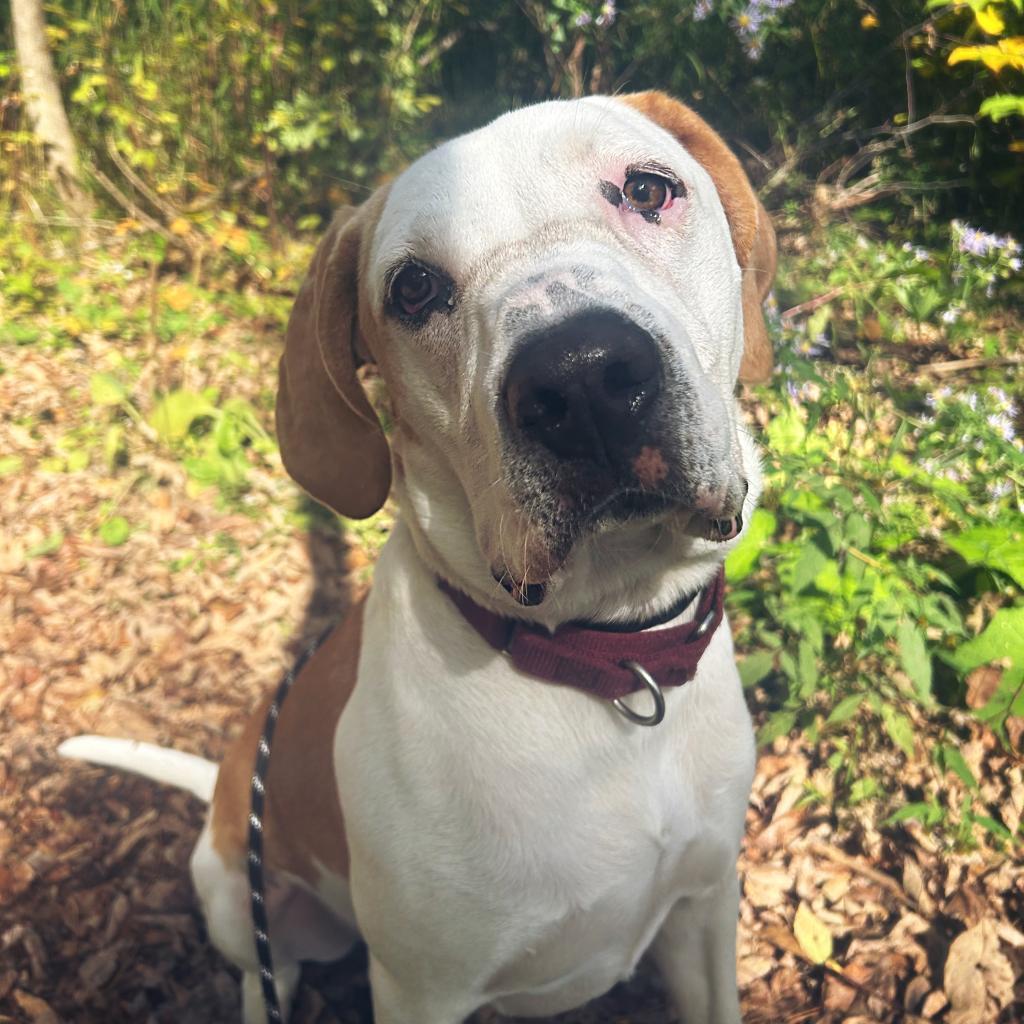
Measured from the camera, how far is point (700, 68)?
14.6 feet

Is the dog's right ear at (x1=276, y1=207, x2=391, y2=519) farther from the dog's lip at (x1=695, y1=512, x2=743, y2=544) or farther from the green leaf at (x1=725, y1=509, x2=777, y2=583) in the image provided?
the green leaf at (x1=725, y1=509, x2=777, y2=583)

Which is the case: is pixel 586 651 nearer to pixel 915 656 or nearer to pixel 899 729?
pixel 915 656

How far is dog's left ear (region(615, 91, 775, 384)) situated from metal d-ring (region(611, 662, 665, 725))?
2.57 ft

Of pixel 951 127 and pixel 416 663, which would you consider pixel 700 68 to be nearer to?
pixel 951 127

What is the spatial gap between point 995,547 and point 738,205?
1354 mm

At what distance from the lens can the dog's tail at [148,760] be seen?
2.87 metres

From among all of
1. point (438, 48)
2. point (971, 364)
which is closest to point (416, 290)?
point (971, 364)

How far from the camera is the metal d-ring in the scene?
1.86 m

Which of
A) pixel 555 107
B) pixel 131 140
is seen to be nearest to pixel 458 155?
pixel 555 107

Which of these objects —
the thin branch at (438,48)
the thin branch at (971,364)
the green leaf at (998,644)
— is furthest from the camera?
the thin branch at (438,48)

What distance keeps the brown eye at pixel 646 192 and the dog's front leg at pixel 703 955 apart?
1613 mm

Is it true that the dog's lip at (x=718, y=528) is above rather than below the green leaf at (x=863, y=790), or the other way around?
above

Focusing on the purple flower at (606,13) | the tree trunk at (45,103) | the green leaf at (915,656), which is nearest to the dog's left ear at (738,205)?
the green leaf at (915,656)

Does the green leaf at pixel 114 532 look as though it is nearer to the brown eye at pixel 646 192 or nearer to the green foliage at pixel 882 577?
the green foliage at pixel 882 577
